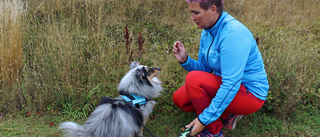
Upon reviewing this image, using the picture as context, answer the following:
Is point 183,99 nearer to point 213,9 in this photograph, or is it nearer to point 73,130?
point 213,9

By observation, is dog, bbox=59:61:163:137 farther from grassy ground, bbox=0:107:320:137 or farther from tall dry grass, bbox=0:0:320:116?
tall dry grass, bbox=0:0:320:116

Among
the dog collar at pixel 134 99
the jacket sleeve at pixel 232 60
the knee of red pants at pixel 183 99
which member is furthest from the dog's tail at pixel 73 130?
the jacket sleeve at pixel 232 60

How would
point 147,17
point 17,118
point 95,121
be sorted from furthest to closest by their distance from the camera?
1. point 147,17
2. point 17,118
3. point 95,121

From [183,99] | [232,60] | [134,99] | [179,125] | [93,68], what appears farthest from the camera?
[93,68]

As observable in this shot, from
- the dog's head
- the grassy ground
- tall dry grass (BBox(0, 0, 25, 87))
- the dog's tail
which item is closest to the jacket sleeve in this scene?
the dog's head

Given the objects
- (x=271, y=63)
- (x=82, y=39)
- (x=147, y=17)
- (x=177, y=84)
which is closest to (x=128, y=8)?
(x=147, y=17)

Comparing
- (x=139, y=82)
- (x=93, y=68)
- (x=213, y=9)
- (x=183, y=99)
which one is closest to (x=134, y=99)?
(x=139, y=82)

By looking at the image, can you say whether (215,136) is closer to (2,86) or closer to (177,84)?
(177,84)

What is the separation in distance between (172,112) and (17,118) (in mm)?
2422

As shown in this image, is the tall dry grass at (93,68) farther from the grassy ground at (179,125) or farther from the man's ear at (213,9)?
the man's ear at (213,9)

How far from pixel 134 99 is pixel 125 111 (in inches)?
9.7

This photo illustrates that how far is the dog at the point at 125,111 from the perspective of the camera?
255cm

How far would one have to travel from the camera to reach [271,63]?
366 centimetres

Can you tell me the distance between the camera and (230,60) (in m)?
2.15
